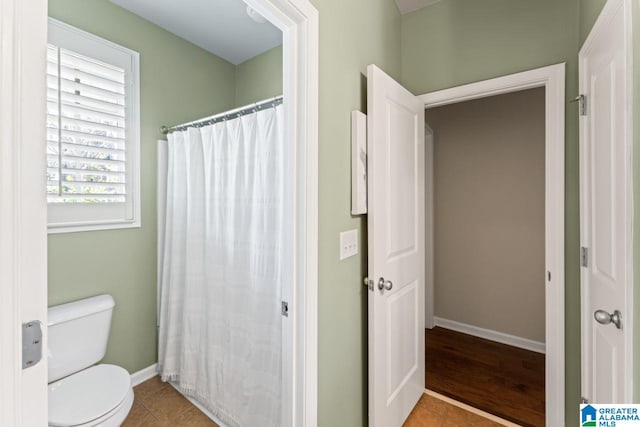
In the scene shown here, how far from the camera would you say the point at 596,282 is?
128cm

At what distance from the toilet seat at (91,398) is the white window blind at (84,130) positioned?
3.26 feet

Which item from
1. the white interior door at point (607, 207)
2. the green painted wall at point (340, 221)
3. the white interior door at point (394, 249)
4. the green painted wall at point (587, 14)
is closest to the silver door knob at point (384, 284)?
the white interior door at point (394, 249)

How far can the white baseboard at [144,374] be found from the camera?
2.04 metres

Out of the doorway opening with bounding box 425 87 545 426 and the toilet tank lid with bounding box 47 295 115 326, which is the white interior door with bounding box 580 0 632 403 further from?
the toilet tank lid with bounding box 47 295 115 326

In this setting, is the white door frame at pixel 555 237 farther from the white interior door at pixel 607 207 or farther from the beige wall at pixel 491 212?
the beige wall at pixel 491 212

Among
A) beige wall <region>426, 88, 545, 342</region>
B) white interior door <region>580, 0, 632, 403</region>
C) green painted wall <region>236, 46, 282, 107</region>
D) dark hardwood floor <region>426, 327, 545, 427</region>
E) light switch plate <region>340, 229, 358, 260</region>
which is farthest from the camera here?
beige wall <region>426, 88, 545, 342</region>

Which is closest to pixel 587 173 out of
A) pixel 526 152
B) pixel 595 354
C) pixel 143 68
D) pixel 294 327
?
pixel 595 354

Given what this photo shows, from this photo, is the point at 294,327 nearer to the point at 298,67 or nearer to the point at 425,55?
the point at 298,67

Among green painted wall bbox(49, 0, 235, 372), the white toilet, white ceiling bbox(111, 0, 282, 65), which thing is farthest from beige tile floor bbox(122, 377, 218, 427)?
white ceiling bbox(111, 0, 282, 65)

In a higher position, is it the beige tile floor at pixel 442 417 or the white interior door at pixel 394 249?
the white interior door at pixel 394 249

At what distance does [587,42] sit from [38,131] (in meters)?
2.05

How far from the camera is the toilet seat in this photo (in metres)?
1.24

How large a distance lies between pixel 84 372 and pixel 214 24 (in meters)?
2.40

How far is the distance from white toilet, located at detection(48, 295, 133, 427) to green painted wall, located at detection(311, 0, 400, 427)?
100 centimetres
